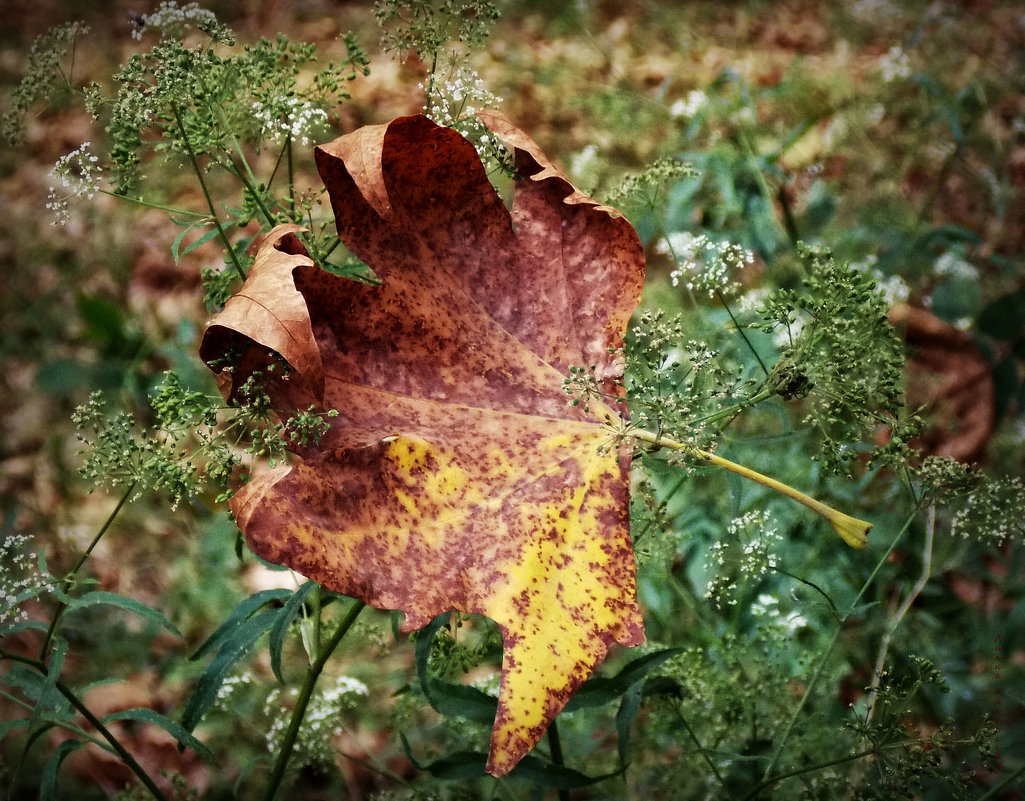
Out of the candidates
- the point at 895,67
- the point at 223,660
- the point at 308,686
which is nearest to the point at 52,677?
the point at 223,660

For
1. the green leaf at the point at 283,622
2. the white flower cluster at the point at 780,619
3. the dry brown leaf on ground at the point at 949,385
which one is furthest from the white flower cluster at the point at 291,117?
the dry brown leaf on ground at the point at 949,385

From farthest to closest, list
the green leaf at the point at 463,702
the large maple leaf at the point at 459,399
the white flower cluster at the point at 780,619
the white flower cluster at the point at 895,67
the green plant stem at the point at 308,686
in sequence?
1. the white flower cluster at the point at 895,67
2. the white flower cluster at the point at 780,619
3. the green leaf at the point at 463,702
4. the green plant stem at the point at 308,686
5. the large maple leaf at the point at 459,399

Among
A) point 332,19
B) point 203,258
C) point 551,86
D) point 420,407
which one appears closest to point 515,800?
point 420,407

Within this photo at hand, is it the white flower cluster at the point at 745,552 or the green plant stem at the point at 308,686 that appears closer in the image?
the green plant stem at the point at 308,686

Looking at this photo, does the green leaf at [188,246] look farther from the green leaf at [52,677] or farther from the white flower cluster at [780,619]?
the white flower cluster at [780,619]

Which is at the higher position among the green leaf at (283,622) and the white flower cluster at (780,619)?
the green leaf at (283,622)

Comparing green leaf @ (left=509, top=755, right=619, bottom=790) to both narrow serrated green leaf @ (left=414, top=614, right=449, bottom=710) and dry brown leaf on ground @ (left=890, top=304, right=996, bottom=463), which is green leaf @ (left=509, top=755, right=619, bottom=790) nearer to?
narrow serrated green leaf @ (left=414, top=614, right=449, bottom=710)

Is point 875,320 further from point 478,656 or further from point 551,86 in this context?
point 551,86
